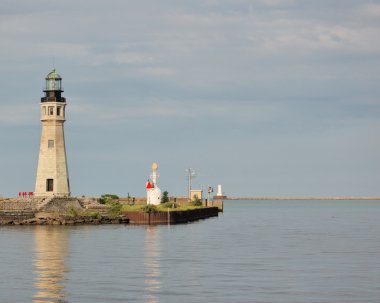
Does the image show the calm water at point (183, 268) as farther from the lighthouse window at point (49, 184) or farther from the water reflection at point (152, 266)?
the lighthouse window at point (49, 184)

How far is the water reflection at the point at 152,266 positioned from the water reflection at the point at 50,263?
4.14 metres

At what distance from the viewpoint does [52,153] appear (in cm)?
9375

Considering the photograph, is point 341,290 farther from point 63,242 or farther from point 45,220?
point 45,220

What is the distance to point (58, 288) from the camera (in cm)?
4131

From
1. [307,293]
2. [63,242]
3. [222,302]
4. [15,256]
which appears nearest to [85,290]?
[222,302]

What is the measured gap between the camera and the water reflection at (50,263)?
39375 millimetres

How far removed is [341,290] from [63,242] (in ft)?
110

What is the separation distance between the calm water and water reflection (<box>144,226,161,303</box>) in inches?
2.0

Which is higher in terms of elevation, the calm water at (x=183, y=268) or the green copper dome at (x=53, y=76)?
the green copper dome at (x=53, y=76)

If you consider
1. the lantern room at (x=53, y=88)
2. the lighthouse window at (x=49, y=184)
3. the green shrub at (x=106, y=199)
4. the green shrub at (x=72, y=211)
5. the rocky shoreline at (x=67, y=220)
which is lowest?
the rocky shoreline at (x=67, y=220)

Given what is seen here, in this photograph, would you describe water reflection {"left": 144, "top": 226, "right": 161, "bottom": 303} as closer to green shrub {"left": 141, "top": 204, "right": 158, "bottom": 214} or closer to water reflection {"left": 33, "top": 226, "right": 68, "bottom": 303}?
water reflection {"left": 33, "top": 226, "right": 68, "bottom": 303}

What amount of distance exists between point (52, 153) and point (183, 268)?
46.1 metres

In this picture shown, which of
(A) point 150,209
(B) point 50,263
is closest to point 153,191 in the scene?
(A) point 150,209

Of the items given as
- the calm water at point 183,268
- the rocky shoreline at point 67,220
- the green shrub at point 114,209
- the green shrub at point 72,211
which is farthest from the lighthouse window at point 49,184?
the calm water at point 183,268
